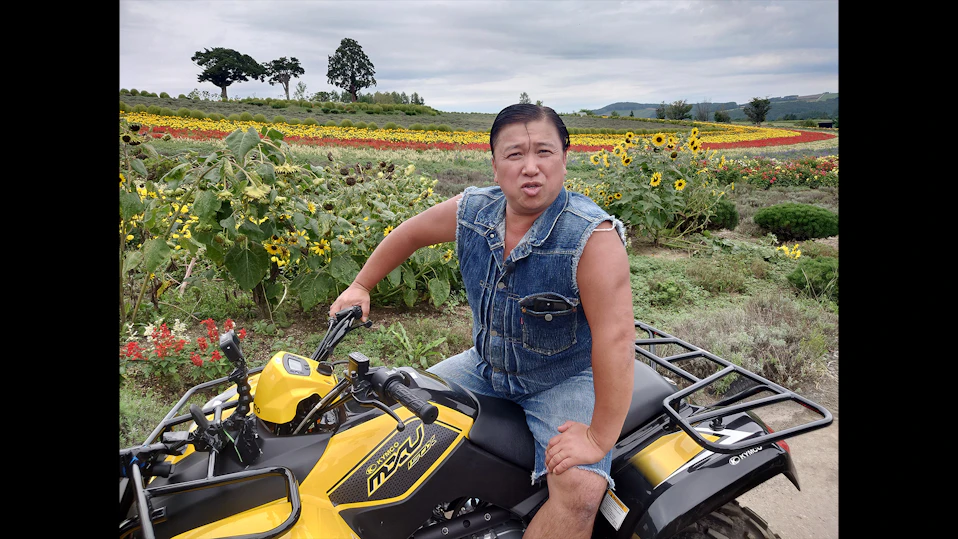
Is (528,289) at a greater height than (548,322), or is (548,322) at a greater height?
(528,289)

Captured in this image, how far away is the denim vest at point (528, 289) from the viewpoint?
1.75 m

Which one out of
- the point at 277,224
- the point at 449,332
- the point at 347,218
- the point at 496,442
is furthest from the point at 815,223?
the point at 496,442

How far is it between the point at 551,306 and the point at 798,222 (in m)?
8.02

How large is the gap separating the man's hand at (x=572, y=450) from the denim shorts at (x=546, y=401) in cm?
3

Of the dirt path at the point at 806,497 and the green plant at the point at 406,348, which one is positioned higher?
the green plant at the point at 406,348

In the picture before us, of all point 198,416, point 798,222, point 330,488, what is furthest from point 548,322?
point 798,222

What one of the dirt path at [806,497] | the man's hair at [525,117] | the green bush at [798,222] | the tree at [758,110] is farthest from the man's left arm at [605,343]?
the tree at [758,110]

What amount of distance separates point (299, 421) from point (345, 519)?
0.29 meters

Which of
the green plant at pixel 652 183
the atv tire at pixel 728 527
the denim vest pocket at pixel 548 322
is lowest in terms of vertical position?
the atv tire at pixel 728 527

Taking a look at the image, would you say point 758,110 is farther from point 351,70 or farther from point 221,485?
point 221,485

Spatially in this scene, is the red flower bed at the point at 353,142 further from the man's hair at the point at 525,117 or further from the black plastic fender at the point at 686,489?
the black plastic fender at the point at 686,489

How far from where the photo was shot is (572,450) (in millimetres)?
1675

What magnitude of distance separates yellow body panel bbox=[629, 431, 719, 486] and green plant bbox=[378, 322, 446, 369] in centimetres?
226

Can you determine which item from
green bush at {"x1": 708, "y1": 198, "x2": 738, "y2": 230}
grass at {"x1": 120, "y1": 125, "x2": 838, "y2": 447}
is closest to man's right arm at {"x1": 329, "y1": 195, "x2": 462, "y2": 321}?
grass at {"x1": 120, "y1": 125, "x2": 838, "y2": 447}
